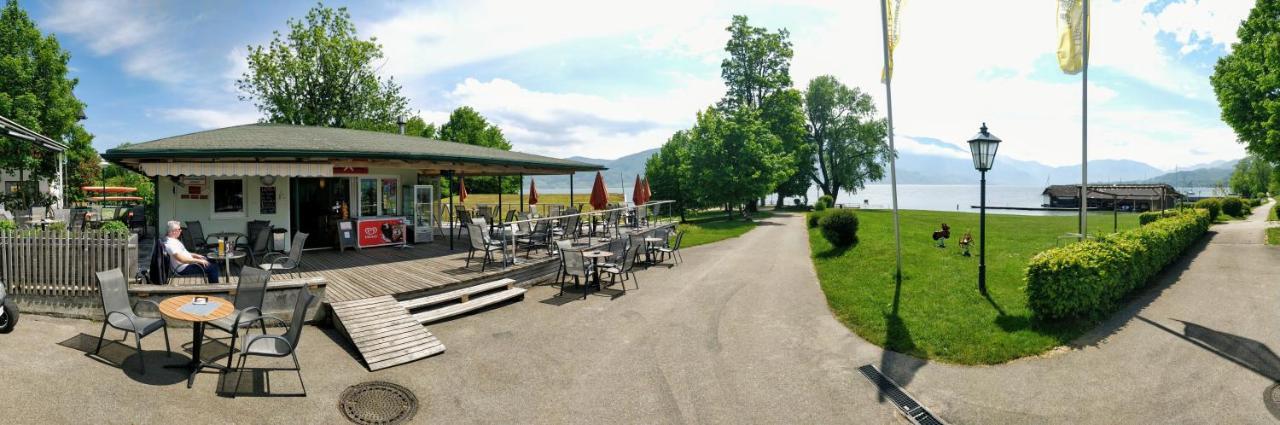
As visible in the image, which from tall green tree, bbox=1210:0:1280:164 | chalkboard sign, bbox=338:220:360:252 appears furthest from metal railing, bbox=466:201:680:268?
tall green tree, bbox=1210:0:1280:164

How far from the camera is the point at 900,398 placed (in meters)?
6.02

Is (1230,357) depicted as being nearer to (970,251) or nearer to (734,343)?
(734,343)

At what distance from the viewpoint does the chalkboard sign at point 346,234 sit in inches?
522

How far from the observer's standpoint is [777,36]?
42.7m

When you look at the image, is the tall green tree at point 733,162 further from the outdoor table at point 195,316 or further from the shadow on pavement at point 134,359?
the shadow on pavement at point 134,359

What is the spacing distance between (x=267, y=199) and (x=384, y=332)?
8460 millimetres

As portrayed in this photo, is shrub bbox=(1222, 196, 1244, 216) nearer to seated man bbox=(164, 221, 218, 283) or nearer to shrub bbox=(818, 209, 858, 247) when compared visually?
shrub bbox=(818, 209, 858, 247)

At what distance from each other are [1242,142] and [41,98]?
2085 inches

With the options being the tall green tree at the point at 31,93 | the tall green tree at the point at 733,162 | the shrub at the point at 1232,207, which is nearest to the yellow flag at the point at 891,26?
the tall green tree at the point at 733,162

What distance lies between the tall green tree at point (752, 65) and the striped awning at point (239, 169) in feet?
112

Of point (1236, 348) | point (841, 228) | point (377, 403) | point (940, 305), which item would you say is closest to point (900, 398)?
point (940, 305)

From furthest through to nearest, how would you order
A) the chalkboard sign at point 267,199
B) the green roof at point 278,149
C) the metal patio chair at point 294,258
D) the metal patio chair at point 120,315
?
the chalkboard sign at point 267,199 < the green roof at point 278,149 < the metal patio chair at point 294,258 < the metal patio chair at point 120,315

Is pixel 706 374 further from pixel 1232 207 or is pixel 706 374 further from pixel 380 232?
pixel 1232 207

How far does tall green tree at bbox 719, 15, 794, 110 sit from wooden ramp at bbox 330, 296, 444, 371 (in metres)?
37.0
